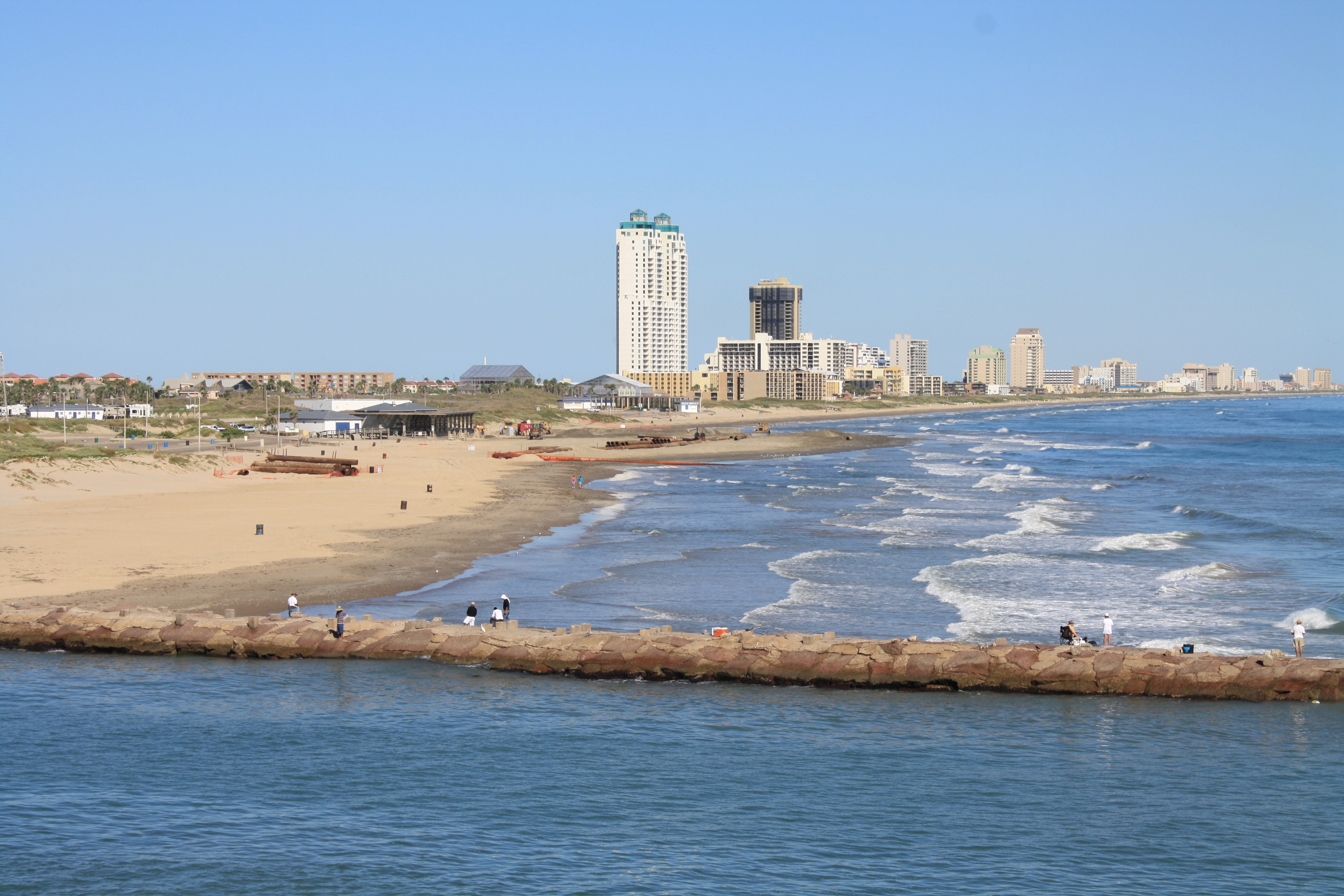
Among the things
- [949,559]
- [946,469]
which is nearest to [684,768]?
[949,559]

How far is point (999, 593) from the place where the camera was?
32.7 meters

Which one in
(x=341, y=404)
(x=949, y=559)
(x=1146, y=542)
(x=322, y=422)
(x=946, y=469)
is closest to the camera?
(x=949, y=559)

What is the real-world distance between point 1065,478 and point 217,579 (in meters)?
58.7

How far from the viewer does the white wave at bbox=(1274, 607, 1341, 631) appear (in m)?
28.2

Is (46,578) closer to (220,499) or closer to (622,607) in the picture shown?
(622,607)

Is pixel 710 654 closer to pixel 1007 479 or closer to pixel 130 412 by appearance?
pixel 1007 479

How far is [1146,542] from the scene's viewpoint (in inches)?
1726

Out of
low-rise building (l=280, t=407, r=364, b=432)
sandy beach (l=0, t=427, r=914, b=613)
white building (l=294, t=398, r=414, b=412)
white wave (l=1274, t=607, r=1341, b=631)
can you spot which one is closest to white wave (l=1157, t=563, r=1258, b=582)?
white wave (l=1274, t=607, r=1341, b=631)

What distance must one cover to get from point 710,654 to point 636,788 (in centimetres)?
647

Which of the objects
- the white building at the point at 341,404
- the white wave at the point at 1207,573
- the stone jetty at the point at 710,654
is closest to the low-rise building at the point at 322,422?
the white building at the point at 341,404

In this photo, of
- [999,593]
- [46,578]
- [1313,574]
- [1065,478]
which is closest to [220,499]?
[46,578]

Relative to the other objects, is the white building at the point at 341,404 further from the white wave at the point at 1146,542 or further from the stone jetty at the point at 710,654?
the stone jetty at the point at 710,654

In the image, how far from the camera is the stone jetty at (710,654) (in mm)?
21922

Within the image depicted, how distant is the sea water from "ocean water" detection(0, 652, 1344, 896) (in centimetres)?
6
